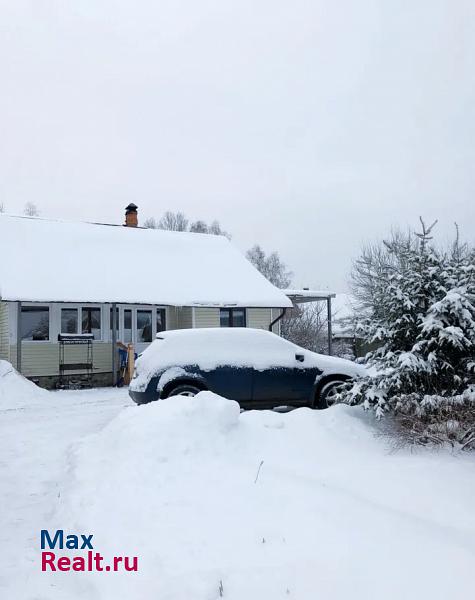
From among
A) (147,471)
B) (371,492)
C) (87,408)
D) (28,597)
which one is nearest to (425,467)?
(371,492)

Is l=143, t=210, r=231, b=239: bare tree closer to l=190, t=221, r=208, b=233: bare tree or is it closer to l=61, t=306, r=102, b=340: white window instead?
l=190, t=221, r=208, b=233: bare tree

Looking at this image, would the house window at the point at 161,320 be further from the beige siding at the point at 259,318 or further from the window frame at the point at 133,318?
the beige siding at the point at 259,318

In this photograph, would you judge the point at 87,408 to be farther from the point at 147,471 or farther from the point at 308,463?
the point at 308,463

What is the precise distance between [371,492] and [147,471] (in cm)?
233

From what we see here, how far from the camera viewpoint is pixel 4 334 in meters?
17.7

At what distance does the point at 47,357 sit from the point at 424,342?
1447 cm

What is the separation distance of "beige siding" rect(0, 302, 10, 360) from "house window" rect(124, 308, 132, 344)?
4.18 m

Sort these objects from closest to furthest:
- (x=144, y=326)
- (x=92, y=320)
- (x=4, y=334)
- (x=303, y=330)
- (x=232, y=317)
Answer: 1. (x=4, y=334)
2. (x=92, y=320)
3. (x=144, y=326)
4. (x=232, y=317)
5. (x=303, y=330)

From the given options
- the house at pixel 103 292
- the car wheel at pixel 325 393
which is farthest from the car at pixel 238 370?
the house at pixel 103 292

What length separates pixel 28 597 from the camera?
3.59m

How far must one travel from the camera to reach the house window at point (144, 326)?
793 inches

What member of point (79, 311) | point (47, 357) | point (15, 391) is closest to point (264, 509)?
point (15, 391)

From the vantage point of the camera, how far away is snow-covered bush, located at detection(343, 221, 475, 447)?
5.92m

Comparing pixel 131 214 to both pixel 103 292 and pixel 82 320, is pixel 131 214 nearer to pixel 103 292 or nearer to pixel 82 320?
pixel 82 320
